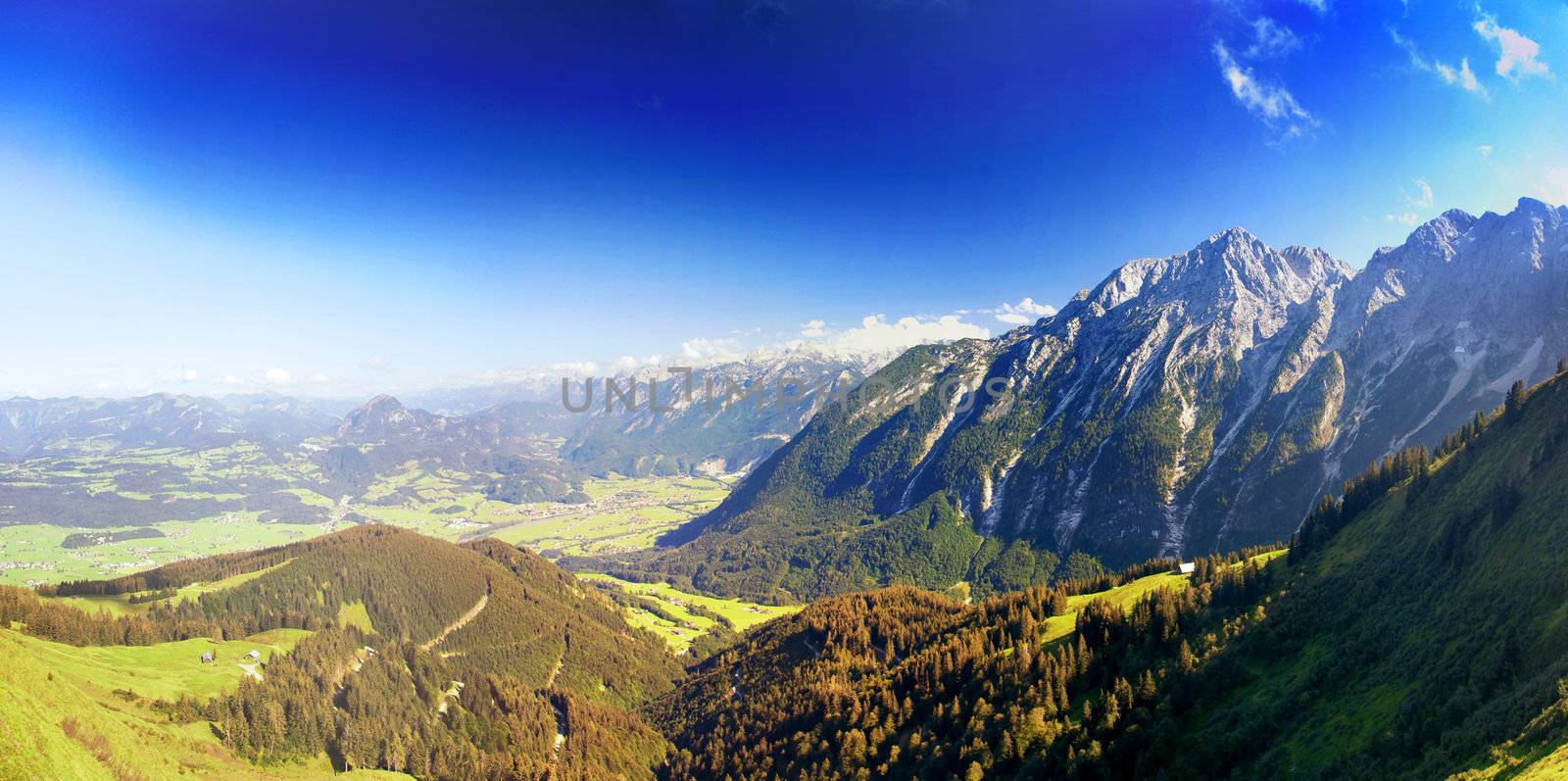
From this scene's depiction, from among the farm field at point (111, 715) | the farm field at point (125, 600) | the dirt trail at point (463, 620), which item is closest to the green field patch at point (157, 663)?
the farm field at point (111, 715)

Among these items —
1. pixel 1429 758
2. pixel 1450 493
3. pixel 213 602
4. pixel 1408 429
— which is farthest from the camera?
pixel 1408 429

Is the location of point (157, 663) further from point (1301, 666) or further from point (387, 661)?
point (1301, 666)

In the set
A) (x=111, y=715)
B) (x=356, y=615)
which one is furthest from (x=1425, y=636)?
(x=356, y=615)

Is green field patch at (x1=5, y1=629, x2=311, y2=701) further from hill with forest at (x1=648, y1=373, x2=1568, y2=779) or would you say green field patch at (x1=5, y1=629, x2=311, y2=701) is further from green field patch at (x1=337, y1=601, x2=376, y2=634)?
hill with forest at (x1=648, y1=373, x2=1568, y2=779)

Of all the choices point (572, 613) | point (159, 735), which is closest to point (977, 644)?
point (159, 735)

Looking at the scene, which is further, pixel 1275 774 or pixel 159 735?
pixel 159 735

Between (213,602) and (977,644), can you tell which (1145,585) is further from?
(213,602)
